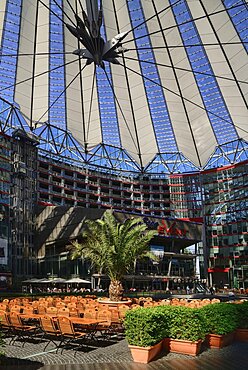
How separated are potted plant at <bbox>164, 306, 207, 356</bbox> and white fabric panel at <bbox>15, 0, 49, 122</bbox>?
43.0 metres

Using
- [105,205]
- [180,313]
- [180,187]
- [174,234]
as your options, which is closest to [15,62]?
[174,234]

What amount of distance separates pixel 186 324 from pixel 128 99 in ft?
178

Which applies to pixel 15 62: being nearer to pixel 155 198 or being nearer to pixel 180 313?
pixel 180 313

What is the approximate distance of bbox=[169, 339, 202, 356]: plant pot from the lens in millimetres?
11773

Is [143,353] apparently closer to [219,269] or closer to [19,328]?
[19,328]

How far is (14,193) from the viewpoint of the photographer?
75875mm

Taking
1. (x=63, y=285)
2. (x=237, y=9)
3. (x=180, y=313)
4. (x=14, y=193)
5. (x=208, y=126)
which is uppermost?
(x=237, y=9)

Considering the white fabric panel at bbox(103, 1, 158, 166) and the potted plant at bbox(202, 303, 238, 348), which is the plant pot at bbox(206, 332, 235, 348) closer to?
the potted plant at bbox(202, 303, 238, 348)

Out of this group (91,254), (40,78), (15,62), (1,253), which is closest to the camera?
(91,254)

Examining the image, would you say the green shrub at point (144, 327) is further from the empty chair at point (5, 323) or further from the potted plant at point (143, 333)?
the empty chair at point (5, 323)

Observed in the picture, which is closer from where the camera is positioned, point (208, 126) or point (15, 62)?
point (15, 62)

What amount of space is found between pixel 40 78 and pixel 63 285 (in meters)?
34.5

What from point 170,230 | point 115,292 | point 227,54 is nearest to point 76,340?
point 115,292

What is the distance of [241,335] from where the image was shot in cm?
1447
